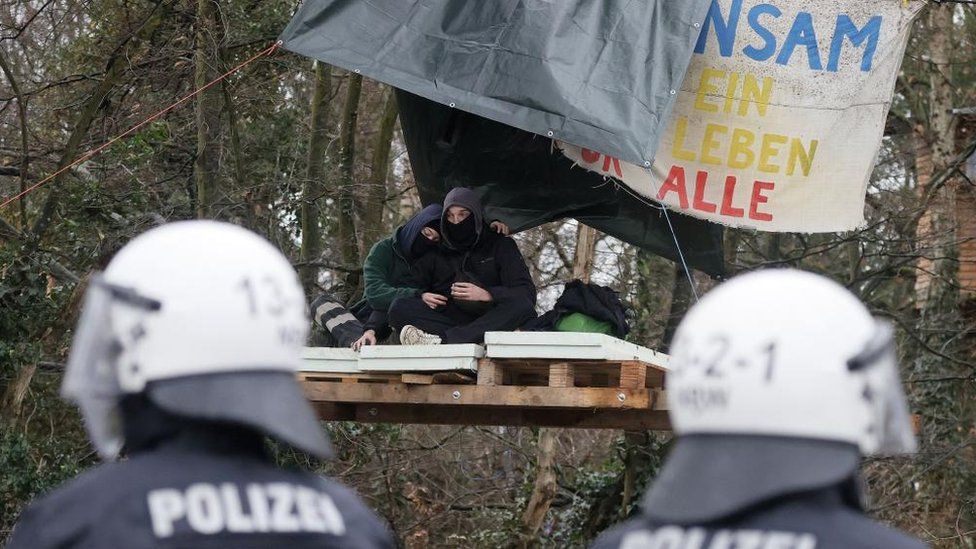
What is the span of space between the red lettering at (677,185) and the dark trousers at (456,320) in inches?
53.8

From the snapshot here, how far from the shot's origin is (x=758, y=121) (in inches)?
352

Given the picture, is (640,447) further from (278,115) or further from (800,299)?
(800,299)

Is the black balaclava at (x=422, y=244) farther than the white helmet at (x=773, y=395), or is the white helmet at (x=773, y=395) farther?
the black balaclava at (x=422, y=244)

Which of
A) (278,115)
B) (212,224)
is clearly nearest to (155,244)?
(212,224)

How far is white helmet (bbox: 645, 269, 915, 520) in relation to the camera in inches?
92.7

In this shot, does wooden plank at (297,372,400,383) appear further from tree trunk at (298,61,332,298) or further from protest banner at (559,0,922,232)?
tree trunk at (298,61,332,298)

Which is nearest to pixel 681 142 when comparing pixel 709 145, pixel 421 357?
pixel 709 145

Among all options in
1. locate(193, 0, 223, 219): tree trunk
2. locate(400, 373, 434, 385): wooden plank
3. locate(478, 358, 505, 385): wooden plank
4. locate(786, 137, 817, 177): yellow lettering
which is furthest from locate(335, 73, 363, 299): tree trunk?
locate(478, 358, 505, 385): wooden plank

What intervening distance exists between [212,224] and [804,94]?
675 centimetres

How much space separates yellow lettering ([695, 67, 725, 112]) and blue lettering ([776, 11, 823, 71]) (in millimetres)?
442

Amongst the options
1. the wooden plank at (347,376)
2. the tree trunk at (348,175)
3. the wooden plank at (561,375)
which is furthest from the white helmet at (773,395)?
the tree trunk at (348,175)

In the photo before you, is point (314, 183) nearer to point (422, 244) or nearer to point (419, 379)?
point (422, 244)

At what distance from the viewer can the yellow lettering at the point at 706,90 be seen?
9.00 m

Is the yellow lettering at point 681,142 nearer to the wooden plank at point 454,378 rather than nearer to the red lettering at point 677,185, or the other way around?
the red lettering at point 677,185
